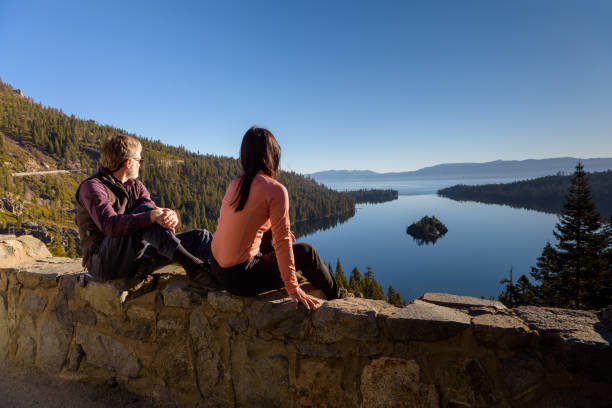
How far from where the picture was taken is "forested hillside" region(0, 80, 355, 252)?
242 ft

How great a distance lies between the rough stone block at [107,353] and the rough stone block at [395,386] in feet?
5.85

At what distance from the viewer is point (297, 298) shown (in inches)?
74.0

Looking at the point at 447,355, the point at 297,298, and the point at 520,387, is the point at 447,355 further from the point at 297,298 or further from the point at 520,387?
the point at 297,298

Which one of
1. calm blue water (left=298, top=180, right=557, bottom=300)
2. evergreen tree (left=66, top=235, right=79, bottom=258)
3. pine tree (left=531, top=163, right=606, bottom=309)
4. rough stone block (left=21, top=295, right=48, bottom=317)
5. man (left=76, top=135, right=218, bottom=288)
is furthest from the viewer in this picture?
calm blue water (left=298, top=180, right=557, bottom=300)

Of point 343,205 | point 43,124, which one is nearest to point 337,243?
point 343,205

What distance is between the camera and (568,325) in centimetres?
152

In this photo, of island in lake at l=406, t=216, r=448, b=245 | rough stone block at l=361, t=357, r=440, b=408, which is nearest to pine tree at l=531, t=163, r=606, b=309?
rough stone block at l=361, t=357, r=440, b=408

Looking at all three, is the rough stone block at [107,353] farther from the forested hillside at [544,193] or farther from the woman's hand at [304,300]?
the forested hillside at [544,193]

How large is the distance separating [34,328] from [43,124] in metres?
138

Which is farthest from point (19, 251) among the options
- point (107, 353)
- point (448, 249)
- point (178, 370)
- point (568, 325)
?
point (448, 249)

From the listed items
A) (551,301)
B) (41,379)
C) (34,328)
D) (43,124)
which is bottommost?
(551,301)

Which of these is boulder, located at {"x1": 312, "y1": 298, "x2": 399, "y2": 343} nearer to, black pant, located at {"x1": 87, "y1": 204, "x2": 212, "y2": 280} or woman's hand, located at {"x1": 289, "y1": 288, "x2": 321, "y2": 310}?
woman's hand, located at {"x1": 289, "y1": 288, "x2": 321, "y2": 310}

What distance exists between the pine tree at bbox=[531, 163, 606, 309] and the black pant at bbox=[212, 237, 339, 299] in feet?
86.2

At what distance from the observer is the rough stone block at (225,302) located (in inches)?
80.3
